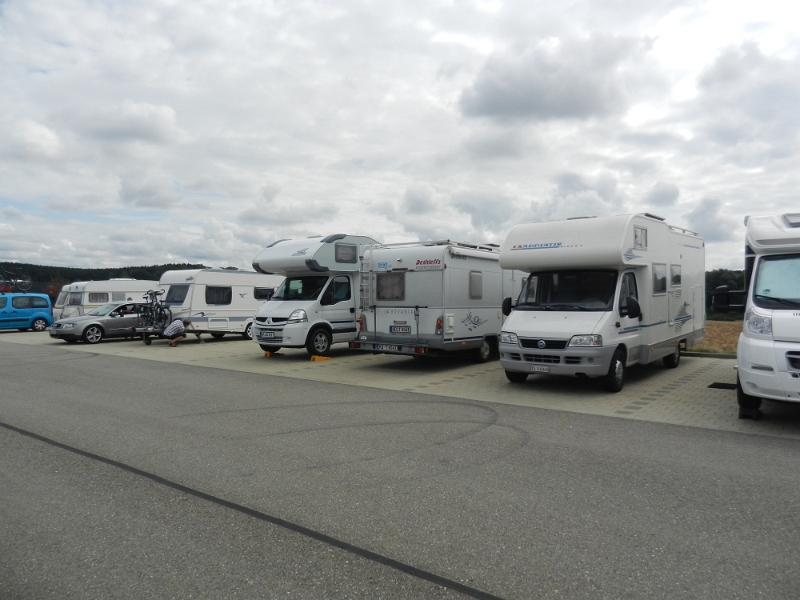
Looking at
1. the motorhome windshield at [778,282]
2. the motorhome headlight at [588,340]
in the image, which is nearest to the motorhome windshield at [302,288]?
the motorhome headlight at [588,340]

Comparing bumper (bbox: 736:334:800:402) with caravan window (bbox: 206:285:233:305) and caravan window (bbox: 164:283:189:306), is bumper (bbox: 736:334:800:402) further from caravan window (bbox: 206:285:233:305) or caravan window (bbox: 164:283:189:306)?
caravan window (bbox: 164:283:189:306)

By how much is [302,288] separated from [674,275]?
8828 millimetres

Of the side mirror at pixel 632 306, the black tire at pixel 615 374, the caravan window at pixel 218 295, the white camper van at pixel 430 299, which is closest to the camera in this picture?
the black tire at pixel 615 374

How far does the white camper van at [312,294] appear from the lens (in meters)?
15.8

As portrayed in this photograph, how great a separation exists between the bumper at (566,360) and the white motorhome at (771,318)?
218 centimetres

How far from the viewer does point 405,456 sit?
20.7 feet

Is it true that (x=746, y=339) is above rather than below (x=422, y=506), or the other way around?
above

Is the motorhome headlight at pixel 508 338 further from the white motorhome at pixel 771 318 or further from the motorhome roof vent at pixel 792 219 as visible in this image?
the motorhome roof vent at pixel 792 219

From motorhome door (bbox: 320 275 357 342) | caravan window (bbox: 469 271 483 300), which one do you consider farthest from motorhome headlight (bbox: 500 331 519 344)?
motorhome door (bbox: 320 275 357 342)

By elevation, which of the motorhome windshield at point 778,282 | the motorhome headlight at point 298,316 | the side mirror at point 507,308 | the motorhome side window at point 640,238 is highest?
the motorhome side window at point 640,238

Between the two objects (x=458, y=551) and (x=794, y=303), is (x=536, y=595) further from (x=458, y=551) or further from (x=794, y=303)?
(x=794, y=303)

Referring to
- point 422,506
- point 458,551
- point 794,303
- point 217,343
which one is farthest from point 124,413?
point 217,343

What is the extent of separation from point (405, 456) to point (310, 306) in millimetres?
10020

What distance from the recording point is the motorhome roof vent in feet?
27.1
